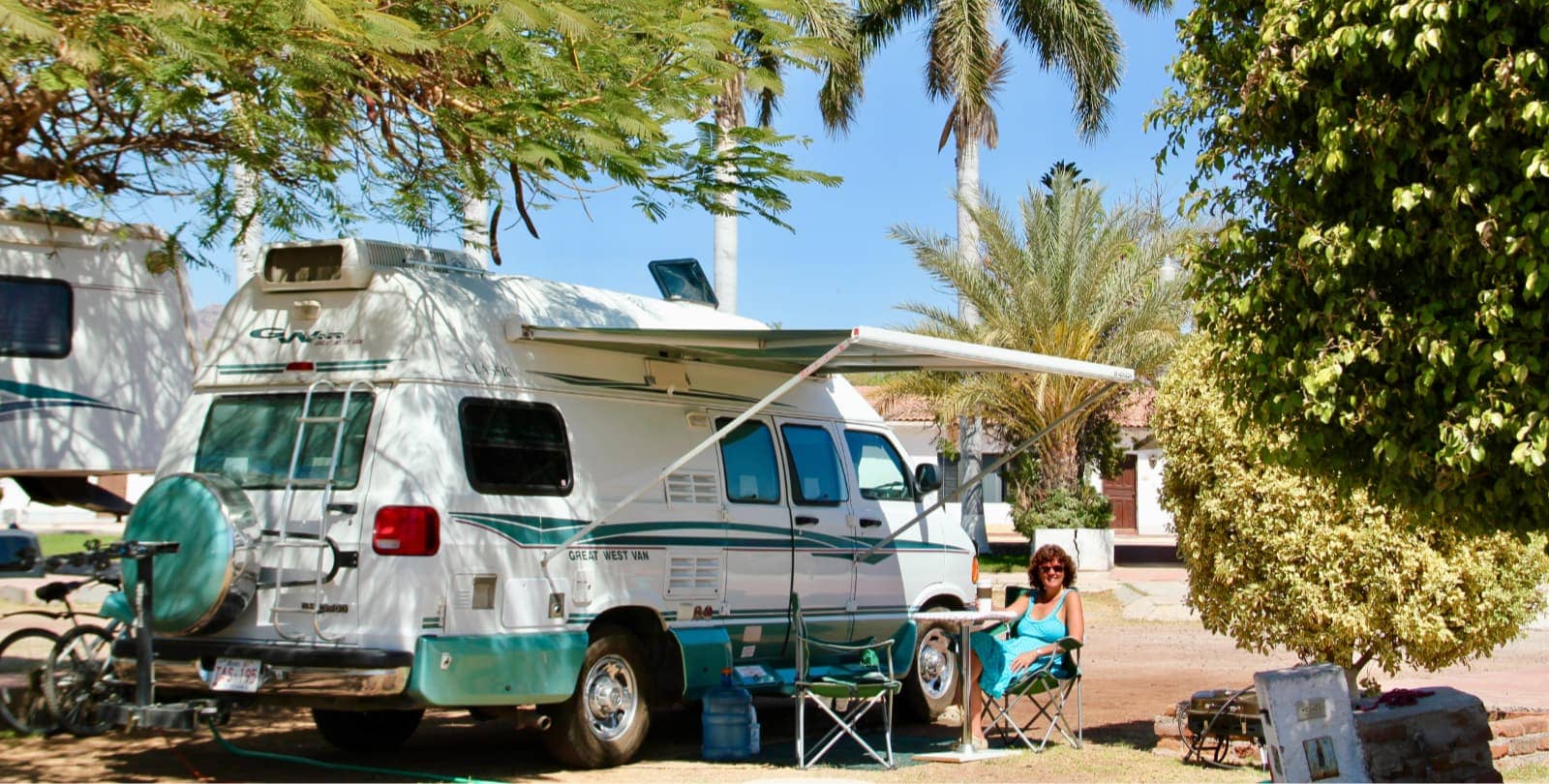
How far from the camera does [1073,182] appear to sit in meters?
24.0

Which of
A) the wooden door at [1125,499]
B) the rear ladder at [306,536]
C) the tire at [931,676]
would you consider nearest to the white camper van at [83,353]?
the rear ladder at [306,536]

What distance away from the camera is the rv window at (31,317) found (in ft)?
42.2

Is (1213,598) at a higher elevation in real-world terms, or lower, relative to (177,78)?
lower

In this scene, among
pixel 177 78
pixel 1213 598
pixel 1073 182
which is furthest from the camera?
pixel 1073 182

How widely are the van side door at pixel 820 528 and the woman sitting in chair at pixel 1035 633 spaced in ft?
3.40

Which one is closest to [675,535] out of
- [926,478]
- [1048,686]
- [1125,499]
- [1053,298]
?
[1048,686]

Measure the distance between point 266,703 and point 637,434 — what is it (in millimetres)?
2527

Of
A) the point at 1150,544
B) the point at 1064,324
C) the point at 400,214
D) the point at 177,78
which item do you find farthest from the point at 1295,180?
the point at 1150,544

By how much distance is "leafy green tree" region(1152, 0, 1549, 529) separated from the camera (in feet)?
17.2

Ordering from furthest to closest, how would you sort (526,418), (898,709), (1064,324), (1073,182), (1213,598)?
(1073,182)
(1064,324)
(898,709)
(1213,598)
(526,418)

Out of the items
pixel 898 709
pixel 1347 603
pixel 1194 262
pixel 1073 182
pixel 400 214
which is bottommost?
pixel 898 709

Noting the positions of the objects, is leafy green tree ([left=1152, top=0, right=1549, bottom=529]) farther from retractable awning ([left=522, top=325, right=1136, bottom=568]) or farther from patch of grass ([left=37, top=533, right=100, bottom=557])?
patch of grass ([left=37, top=533, right=100, bottom=557])

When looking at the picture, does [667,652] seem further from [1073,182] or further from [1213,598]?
[1073,182]

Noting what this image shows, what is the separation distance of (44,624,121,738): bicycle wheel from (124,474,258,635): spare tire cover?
111 cm
